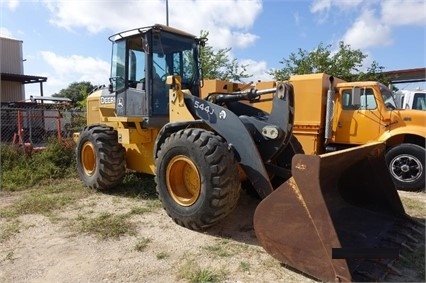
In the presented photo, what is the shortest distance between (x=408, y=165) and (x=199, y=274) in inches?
227

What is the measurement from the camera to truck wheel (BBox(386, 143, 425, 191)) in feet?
23.1

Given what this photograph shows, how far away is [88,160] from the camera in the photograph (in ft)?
21.5

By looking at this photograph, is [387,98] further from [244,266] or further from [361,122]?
[244,266]

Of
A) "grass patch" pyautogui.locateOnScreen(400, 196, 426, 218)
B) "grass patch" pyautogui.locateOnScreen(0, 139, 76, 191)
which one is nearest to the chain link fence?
"grass patch" pyautogui.locateOnScreen(0, 139, 76, 191)

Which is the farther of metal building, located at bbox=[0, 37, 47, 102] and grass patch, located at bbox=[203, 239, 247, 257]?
metal building, located at bbox=[0, 37, 47, 102]

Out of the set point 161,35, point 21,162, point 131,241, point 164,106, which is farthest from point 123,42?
point 21,162

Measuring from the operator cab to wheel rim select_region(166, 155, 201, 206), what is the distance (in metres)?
1.32

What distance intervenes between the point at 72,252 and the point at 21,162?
15.6 ft

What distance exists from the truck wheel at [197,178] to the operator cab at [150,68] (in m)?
1.28

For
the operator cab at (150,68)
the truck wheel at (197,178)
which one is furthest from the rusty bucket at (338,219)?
the operator cab at (150,68)

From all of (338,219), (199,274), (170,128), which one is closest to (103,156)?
(170,128)

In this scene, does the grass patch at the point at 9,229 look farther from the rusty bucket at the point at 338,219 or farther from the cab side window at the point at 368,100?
the cab side window at the point at 368,100

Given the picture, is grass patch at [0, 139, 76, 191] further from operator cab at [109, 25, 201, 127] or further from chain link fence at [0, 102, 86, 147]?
operator cab at [109, 25, 201, 127]

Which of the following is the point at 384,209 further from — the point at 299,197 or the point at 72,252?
the point at 72,252
